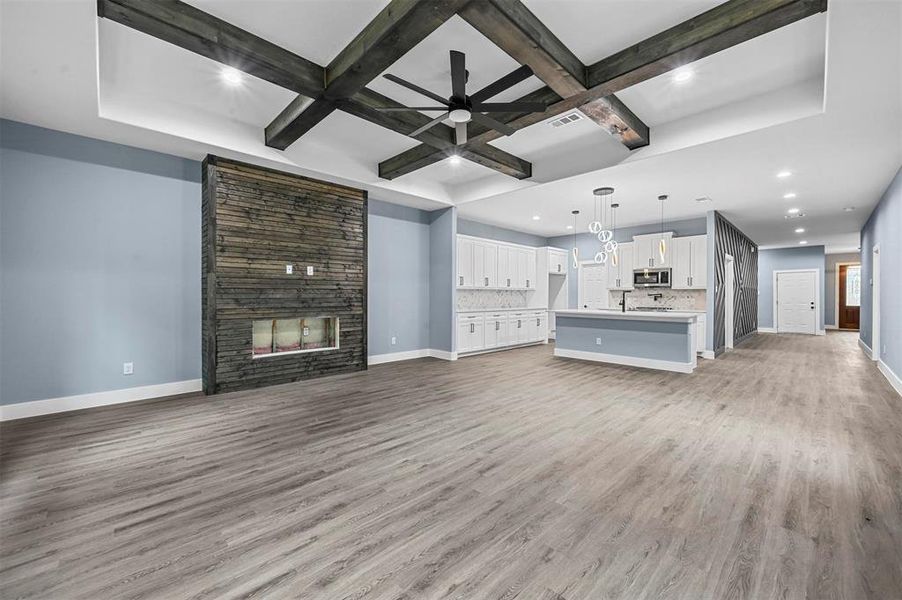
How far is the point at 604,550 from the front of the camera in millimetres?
1820

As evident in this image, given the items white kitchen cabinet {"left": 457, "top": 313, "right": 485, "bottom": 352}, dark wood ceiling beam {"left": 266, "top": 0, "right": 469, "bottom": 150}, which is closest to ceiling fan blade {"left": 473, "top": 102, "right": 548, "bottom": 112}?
dark wood ceiling beam {"left": 266, "top": 0, "right": 469, "bottom": 150}

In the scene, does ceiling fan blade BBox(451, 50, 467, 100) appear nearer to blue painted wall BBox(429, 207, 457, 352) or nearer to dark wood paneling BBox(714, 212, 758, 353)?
blue painted wall BBox(429, 207, 457, 352)

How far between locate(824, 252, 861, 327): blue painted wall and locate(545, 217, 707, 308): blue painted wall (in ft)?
30.6

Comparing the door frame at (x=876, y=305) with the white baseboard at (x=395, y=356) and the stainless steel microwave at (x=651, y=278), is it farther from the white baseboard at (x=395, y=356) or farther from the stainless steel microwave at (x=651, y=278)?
the white baseboard at (x=395, y=356)

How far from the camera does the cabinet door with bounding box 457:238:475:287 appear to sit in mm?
7652

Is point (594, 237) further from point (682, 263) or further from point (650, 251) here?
point (682, 263)

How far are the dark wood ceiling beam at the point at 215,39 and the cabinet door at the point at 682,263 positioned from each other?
24.7ft

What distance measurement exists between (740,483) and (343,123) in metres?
4.96

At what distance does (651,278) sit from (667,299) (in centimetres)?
63

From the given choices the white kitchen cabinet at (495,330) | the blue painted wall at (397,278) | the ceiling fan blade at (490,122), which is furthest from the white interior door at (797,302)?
→ the ceiling fan blade at (490,122)

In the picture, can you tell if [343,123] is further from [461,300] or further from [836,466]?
[836,466]

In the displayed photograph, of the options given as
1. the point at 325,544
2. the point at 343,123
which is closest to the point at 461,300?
the point at 343,123

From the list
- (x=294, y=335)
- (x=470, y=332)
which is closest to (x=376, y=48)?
(x=294, y=335)

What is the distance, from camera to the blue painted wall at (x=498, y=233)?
8.37m
